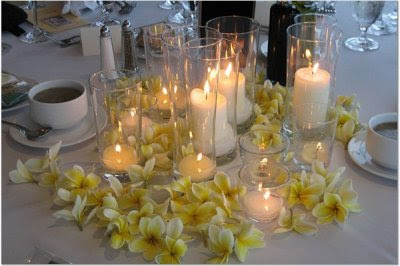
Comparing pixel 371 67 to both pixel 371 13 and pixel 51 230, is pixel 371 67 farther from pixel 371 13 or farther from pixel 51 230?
pixel 51 230

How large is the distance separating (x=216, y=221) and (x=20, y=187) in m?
0.30

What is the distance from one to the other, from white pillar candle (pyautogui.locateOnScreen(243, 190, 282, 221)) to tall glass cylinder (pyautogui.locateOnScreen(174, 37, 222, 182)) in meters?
0.09

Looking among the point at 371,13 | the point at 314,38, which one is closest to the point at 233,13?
the point at 314,38

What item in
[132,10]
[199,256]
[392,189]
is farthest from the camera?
[132,10]

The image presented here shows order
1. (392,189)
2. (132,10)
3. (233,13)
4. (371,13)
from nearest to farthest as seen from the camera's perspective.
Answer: (392,189)
(233,13)
(371,13)
(132,10)

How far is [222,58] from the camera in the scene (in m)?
0.76

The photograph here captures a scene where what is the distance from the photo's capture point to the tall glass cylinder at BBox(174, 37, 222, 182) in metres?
0.73

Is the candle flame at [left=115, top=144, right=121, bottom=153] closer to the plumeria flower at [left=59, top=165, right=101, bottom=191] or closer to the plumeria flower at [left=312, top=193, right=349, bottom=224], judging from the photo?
the plumeria flower at [left=59, top=165, right=101, bottom=191]

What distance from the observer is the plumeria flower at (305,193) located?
674 millimetres

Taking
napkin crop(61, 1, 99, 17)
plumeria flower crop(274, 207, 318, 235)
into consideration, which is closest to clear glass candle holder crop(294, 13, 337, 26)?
plumeria flower crop(274, 207, 318, 235)

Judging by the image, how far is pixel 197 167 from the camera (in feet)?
2.39

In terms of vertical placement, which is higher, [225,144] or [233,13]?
[233,13]

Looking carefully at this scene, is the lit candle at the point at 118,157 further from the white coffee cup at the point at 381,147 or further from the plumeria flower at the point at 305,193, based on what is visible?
the white coffee cup at the point at 381,147

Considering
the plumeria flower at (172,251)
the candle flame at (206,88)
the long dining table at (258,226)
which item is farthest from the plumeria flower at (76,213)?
the candle flame at (206,88)
